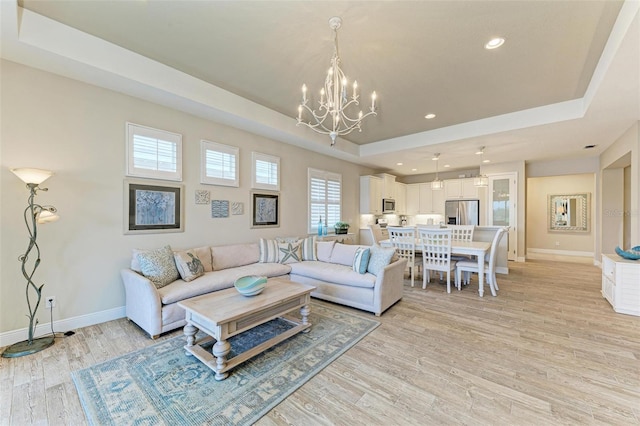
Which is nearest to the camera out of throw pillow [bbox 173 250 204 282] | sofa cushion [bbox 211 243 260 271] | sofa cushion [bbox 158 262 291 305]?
sofa cushion [bbox 158 262 291 305]

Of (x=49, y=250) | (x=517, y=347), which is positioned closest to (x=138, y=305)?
(x=49, y=250)

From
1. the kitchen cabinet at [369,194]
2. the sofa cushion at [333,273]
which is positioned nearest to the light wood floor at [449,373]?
the sofa cushion at [333,273]

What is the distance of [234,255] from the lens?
4.05 metres

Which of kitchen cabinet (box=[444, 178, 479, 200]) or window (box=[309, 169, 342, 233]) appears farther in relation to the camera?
kitchen cabinet (box=[444, 178, 479, 200])

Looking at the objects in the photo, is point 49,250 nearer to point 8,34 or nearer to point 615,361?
point 8,34

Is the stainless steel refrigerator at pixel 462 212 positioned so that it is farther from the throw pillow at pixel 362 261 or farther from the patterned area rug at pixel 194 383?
the patterned area rug at pixel 194 383

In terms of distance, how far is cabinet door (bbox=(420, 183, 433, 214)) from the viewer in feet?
27.7

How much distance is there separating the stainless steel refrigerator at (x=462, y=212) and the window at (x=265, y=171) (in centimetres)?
561

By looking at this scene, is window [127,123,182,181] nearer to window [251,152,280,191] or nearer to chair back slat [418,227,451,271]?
window [251,152,280,191]

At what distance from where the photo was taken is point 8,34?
2.21 meters

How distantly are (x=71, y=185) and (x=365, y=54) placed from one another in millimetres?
3543

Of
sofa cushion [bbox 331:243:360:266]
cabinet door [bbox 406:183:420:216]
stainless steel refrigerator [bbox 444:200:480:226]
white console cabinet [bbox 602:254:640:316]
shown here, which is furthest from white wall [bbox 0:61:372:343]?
stainless steel refrigerator [bbox 444:200:480:226]

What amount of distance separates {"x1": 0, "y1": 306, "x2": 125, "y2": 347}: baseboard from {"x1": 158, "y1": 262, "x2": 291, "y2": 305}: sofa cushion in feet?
2.73

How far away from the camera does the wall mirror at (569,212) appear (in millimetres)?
7691
